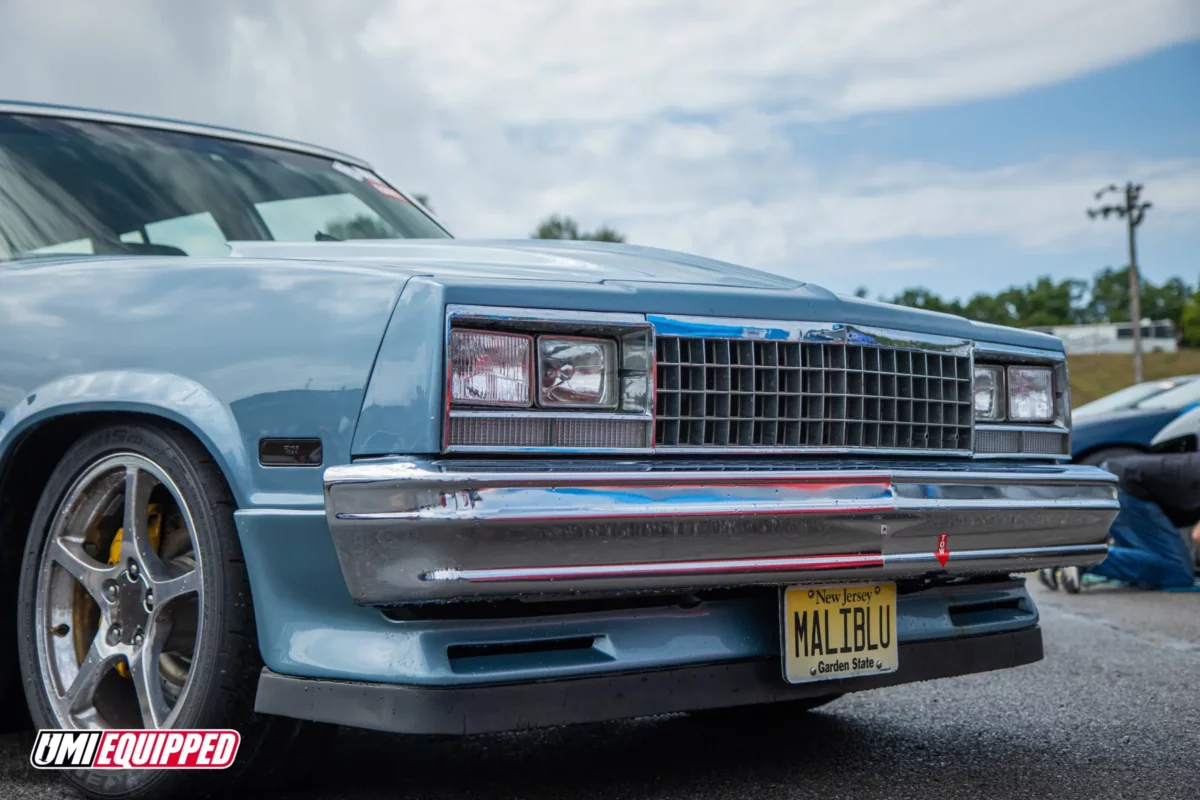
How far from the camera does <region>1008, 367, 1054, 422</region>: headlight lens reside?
132 inches

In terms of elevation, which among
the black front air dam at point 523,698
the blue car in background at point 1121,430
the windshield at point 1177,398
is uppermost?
the windshield at point 1177,398

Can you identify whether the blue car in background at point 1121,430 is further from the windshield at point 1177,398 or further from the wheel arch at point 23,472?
the wheel arch at point 23,472

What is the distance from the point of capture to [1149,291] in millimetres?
123938

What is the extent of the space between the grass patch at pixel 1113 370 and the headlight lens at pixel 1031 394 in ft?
159

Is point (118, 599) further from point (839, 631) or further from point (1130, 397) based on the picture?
point (1130, 397)

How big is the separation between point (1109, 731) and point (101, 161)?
334 centimetres

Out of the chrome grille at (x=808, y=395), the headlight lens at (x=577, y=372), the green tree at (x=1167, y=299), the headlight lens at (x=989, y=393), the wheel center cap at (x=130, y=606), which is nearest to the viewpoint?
the headlight lens at (x=577, y=372)

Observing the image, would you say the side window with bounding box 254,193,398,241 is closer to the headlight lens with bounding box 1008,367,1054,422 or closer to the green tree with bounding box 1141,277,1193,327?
the headlight lens with bounding box 1008,367,1054,422

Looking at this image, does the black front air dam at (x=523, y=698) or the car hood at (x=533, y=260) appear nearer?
the black front air dam at (x=523, y=698)

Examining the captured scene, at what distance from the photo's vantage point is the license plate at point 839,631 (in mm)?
2686

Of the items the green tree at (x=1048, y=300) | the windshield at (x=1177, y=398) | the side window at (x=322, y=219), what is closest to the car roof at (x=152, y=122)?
the side window at (x=322, y=219)

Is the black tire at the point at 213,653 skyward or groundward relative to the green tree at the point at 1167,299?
groundward

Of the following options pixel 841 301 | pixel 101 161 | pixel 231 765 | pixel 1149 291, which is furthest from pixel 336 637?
pixel 1149 291

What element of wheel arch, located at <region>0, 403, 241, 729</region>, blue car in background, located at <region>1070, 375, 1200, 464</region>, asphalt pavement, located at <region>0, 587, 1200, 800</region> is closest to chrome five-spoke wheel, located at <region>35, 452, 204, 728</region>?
wheel arch, located at <region>0, 403, 241, 729</region>
